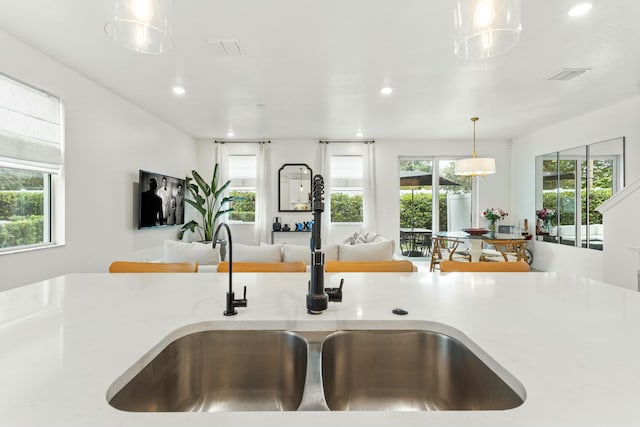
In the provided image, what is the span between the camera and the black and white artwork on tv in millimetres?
4582

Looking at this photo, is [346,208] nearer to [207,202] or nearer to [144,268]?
[207,202]

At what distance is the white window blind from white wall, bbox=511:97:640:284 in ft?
18.7

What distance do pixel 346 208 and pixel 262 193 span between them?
5.97ft

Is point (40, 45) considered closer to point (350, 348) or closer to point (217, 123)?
point (217, 123)

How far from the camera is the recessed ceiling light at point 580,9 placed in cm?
231

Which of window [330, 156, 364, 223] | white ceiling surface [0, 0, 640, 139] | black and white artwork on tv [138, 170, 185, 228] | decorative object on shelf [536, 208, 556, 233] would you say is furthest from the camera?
window [330, 156, 364, 223]

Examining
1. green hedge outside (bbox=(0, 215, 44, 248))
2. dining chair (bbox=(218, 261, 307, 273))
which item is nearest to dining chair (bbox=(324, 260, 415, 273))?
dining chair (bbox=(218, 261, 307, 273))

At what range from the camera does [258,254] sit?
9.92ft

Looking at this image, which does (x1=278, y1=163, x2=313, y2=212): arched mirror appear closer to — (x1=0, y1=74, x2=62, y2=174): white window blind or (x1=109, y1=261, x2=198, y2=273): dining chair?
(x1=0, y1=74, x2=62, y2=174): white window blind

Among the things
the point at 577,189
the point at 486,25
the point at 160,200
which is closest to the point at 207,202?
the point at 160,200

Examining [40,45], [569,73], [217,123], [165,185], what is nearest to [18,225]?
[40,45]

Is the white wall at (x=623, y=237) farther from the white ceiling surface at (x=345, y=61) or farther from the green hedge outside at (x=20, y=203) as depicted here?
the green hedge outside at (x=20, y=203)

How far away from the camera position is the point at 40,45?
291cm

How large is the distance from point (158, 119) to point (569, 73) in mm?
5657
